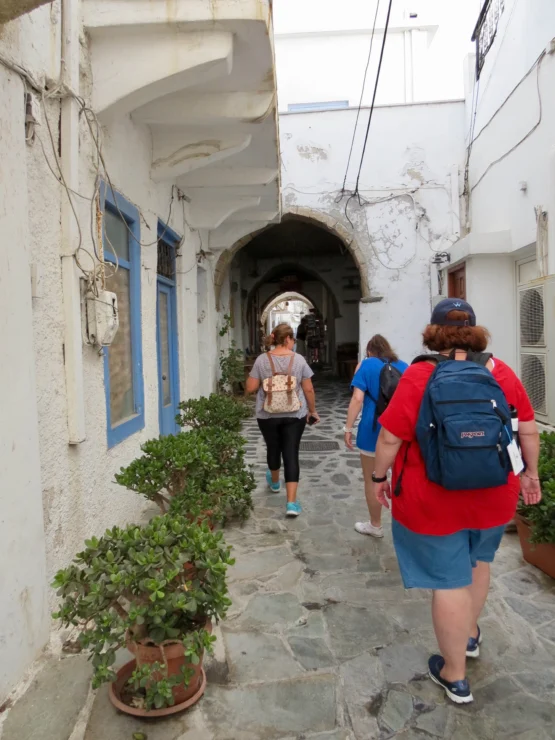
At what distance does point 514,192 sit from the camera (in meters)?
6.48

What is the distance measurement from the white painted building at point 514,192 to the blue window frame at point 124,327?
3377 mm

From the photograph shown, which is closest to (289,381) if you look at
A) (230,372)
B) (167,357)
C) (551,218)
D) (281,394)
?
(281,394)

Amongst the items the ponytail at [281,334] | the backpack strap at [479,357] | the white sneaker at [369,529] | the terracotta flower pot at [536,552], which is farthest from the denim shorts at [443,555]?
the ponytail at [281,334]

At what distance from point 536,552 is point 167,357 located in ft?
12.3

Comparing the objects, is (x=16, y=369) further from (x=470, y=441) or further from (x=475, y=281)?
(x=475, y=281)

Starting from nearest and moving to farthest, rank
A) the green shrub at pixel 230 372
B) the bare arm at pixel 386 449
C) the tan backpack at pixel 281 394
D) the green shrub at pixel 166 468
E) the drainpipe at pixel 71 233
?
1. the bare arm at pixel 386 449
2. the drainpipe at pixel 71 233
3. the green shrub at pixel 166 468
4. the tan backpack at pixel 281 394
5. the green shrub at pixel 230 372

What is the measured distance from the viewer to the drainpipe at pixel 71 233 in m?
2.62

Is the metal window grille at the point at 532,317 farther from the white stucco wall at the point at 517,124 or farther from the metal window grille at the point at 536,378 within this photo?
the white stucco wall at the point at 517,124

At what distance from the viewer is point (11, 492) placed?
6.76ft

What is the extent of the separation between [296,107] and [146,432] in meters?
11.4

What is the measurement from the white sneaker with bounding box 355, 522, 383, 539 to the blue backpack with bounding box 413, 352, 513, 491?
6.68 ft

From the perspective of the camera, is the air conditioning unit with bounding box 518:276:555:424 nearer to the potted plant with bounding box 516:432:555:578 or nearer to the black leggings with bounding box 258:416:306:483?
the potted plant with bounding box 516:432:555:578

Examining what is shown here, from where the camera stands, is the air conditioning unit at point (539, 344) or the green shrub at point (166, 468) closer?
the green shrub at point (166, 468)

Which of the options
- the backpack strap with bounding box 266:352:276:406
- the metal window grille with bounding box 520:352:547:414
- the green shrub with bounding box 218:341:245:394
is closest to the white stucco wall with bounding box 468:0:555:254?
the metal window grille with bounding box 520:352:547:414
